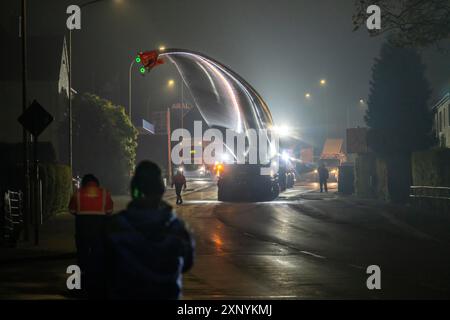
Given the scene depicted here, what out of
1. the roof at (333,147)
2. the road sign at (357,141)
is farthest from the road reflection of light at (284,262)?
the roof at (333,147)

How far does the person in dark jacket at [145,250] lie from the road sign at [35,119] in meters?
13.2

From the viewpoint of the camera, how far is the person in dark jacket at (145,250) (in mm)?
4859

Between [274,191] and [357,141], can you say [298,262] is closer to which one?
[274,191]

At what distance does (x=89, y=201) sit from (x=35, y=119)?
656cm

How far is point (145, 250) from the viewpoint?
→ 16.0ft

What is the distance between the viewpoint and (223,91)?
49125 mm

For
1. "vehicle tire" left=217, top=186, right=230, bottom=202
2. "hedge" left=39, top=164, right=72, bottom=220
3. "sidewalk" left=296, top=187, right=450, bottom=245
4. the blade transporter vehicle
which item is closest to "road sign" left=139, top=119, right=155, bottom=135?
the blade transporter vehicle

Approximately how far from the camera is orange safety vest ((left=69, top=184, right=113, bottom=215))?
11.7 m

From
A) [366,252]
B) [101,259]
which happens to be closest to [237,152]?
[366,252]

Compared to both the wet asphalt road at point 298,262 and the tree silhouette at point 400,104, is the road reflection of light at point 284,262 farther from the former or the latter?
the tree silhouette at point 400,104

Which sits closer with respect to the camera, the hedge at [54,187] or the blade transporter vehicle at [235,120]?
the hedge at [54,187]

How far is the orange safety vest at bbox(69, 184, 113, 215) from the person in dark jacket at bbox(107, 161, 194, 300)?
6846 mm
